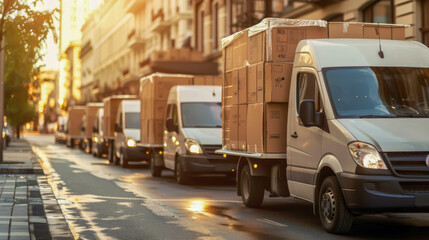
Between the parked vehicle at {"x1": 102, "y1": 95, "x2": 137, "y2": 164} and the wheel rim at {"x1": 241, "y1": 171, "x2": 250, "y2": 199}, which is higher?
the parked vehicle at {"x1": 102, "y1": 95, "x2": 137, "y2": 164}

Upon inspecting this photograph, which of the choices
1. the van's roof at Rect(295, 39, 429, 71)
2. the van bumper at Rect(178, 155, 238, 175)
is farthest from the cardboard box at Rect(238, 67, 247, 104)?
the van bumper at Rect(178, 155, 238, 175)

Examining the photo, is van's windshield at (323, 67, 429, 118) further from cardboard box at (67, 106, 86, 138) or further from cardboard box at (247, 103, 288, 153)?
cardboard box at (67, 106, 86, 138)

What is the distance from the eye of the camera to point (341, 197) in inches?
361

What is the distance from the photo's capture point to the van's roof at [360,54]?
33.1ft

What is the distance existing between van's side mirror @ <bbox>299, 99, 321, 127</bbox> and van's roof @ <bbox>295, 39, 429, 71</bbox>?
63cm

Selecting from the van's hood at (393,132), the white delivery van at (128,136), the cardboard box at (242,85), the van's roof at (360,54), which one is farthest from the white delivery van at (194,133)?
the van's hood at (393,132)

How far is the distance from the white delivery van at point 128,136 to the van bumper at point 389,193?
15.5 m

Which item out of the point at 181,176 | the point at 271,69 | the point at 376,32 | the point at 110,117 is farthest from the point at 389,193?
the point at 110,117

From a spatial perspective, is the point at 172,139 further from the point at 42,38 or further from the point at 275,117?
the point at 275,117

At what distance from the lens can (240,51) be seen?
41.4ft

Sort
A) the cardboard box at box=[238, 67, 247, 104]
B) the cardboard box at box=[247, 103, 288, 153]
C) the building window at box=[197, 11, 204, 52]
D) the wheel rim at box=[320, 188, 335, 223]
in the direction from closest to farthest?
the wheel rim at box=[320, 188, 335, 223] → the cardboard box at box=[247, 103, 288, 153] → the cardboard box at box=[238, 67, 247, 104] → the building window at box=[197, 11, 204, 52]

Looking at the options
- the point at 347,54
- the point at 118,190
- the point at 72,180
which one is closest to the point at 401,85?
the point at 347,54

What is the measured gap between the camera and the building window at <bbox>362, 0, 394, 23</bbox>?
73.5ft

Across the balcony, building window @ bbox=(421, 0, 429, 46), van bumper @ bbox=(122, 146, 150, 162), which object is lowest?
van bumper @ bbox=(122, 146, 150, 162)
